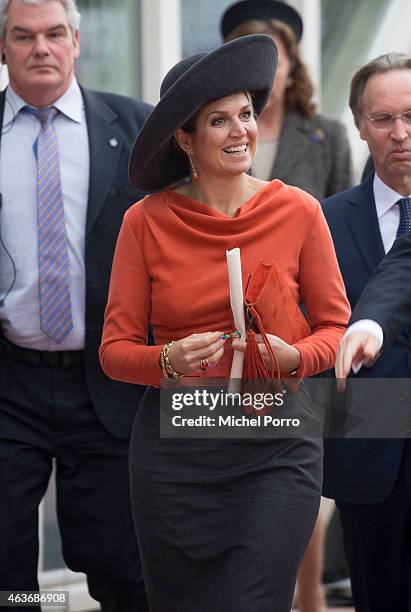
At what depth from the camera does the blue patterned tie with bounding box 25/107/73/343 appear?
4.48 metres

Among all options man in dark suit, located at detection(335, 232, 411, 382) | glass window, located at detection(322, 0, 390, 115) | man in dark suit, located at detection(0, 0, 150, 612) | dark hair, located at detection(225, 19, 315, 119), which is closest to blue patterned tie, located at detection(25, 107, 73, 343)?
man in dark suit, located at detection(0, 0, 150, 612)

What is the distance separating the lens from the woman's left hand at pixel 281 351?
11.7 feet

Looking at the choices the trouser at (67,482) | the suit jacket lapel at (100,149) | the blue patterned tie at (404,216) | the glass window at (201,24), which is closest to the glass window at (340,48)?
the glass window at (201,24)

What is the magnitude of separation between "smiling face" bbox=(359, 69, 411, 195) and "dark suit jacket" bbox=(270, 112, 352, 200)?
1.20 meters

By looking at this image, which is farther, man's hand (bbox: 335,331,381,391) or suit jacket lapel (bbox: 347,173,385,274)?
suit jacket lapel (bbox: 347,173,385,274)

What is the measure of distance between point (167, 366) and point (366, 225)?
39.4 inches

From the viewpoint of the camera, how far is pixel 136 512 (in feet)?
12.5

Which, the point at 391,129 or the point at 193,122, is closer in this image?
the point at 193,122

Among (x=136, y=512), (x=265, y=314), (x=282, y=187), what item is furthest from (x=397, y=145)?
(x=136, y=512)

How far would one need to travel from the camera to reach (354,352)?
3.54 meters

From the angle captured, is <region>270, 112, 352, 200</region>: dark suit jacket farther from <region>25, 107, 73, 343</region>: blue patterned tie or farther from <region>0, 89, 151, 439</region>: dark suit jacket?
<region>25, 107, 73, 343</region>: blue patterned tie

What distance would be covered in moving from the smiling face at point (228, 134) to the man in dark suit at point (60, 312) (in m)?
0.85

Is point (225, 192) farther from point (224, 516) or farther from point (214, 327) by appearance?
point (224, 516)

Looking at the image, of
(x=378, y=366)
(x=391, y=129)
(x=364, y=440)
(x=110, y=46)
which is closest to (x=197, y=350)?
(x=378, y=366)
